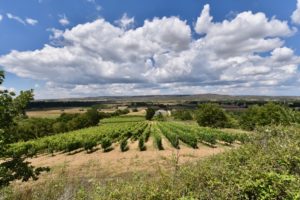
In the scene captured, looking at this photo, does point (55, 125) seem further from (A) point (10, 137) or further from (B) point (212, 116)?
(A) point (10, 137)

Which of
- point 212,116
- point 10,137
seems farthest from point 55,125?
point 10,137

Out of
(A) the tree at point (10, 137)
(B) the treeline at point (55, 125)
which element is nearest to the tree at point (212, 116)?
(B) the treeline at point (55, 125)

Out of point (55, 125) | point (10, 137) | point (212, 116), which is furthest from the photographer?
point (55, 125)

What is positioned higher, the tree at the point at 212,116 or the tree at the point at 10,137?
the tree at the point at 10,137

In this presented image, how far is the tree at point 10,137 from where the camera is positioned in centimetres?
466

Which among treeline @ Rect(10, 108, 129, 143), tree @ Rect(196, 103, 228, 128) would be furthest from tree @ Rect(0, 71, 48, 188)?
treeline @ Rect(10, 108, 129, 143)

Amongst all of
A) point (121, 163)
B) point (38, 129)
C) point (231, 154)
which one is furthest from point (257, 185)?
point (38, 129)

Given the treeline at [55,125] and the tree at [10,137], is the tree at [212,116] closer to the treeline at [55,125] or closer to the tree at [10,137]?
the treeline at [55,125]

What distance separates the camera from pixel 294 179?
382 cm

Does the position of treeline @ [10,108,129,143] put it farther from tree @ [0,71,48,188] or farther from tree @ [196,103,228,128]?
tree @ [0,71,48,188]

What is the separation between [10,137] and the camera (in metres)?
4.95

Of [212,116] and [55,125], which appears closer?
[212,116]

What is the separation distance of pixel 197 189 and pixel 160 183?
0.59 meters

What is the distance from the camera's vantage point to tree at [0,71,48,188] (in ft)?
15.3
